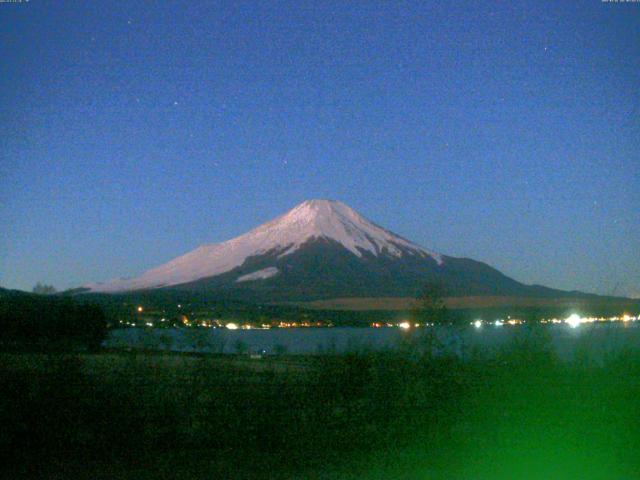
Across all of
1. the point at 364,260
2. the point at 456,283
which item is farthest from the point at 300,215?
the point at 456,283

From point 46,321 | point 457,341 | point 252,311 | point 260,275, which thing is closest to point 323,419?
point 457,341

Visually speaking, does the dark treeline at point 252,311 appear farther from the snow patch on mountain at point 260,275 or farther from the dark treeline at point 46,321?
the snow patch on mountain at point 260,275

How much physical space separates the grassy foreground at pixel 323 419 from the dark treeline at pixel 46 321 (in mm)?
8402

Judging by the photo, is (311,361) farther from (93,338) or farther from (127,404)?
(93,338)

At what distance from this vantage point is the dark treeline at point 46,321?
73.0 ft

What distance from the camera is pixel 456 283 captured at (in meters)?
52.3

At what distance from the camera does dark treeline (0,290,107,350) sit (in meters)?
22.3

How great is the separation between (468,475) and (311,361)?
5.92 meters

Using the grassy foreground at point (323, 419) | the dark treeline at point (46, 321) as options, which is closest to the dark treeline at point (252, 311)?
the dark treeline at point (46, 321)

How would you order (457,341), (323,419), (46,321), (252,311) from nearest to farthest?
(323,419) < (457,341) < (46,321) < (252,311)

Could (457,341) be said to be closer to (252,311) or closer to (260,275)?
(252,311)

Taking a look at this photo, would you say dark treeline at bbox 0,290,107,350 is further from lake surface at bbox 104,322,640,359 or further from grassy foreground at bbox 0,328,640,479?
grassy foreground at bbox 0,328,640,479

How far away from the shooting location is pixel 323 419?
11227mm

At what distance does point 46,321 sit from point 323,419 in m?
14.7
